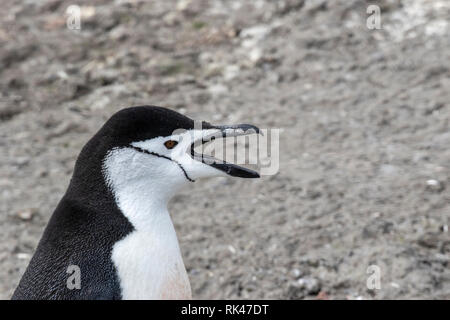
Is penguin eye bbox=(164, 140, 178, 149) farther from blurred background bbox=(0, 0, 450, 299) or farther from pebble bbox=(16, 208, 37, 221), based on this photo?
pebble bbox=(16, 208, 37, 221)

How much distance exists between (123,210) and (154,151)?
21 centimetres

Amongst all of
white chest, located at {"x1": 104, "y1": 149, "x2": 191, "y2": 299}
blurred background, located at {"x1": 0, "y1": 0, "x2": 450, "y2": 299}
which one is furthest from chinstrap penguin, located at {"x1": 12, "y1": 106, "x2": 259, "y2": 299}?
blurred background, located at {"x1": 0, "y1": 0, "x2": 450, "y2": 299}

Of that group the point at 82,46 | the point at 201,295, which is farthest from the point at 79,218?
the point at 82,46

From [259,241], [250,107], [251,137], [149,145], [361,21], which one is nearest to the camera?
[149,145]

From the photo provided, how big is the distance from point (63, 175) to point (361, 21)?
247cm

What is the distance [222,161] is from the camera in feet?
7.97

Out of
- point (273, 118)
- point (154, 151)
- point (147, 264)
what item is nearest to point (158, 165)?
point (154, 151)

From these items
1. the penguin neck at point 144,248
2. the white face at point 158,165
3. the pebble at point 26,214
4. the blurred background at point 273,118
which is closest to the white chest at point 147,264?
the penguin neck at point 144,248

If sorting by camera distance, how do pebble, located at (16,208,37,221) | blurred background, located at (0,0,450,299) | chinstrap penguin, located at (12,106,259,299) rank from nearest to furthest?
chinstrap penguin, located at (12,106,259,299), blurred background, located at (0,0,450,299), pebble, located at (16,208,37,221)

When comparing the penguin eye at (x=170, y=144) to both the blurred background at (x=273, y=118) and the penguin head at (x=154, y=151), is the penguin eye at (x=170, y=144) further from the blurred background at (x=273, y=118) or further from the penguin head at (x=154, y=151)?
the blurred background at (x=273, y=118)

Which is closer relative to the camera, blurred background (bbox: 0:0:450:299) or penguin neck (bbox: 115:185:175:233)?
penguin neck (bbox: 115:185:175:233)

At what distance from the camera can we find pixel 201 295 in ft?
11.0

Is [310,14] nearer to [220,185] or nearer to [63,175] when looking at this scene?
[220,185]

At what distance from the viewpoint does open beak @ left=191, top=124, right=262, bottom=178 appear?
7.94 ft
